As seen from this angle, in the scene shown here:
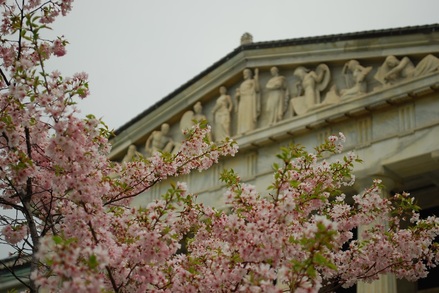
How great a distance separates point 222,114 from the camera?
24.7m

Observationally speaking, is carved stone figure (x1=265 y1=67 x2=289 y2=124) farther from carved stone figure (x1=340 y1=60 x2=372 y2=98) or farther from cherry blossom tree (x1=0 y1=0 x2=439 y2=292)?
cherry blossom tree (x1=0 y1=0 x2=439 y2=292)

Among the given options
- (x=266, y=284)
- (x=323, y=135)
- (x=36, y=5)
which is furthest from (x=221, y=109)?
(x=266, y=284)

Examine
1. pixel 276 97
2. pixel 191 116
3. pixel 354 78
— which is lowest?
pixel 354 78

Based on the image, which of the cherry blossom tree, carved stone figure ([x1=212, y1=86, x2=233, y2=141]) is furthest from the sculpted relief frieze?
the cherry blossom tree

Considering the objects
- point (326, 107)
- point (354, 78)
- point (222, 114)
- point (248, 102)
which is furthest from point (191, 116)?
point (354, 78)

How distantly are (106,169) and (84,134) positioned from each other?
3052 mm

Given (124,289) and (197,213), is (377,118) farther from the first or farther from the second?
(124,289)

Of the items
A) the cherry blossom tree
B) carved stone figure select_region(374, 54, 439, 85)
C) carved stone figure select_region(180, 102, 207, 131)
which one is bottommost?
the cherry blossom tree

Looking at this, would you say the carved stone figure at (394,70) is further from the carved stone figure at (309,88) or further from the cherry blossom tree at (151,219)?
the cherry blossom tree at (151,219)

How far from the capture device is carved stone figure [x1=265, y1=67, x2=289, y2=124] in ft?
75.4

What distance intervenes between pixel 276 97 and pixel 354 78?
9.46 feet

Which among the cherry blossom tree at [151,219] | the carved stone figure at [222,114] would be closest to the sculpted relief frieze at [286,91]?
the carved stone figure at [222,114]

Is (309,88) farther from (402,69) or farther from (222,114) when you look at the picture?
(222,114)

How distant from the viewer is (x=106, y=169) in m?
12.0
